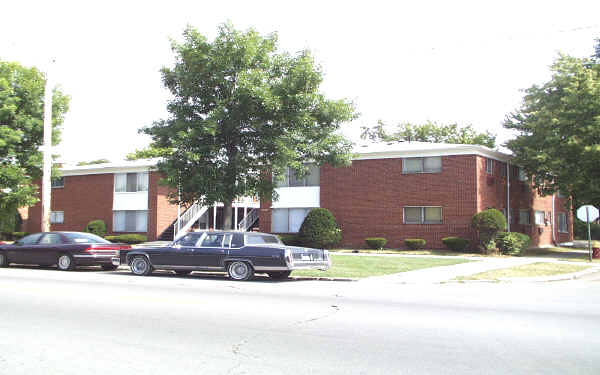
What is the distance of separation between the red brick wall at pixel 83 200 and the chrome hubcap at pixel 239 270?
85.0 feet

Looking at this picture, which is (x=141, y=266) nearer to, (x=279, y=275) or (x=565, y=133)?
(x=279, y=275)

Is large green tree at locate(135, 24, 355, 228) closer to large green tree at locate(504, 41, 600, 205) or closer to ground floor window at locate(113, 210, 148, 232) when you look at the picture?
large green tree at locate(504, 41, 600, 205)

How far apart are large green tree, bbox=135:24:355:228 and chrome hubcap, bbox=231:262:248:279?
558 centimetres

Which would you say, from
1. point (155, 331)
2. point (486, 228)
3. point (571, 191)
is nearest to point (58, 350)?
point (155, 331)

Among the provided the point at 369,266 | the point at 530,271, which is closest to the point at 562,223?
the point at 530,271

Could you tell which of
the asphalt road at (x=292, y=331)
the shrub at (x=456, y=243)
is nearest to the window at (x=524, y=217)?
the shrub at (x=456, y=243)

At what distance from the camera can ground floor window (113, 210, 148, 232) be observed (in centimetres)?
3825

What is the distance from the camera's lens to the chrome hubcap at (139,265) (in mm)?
17297

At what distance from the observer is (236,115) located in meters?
20.7

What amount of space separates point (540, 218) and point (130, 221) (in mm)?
27028

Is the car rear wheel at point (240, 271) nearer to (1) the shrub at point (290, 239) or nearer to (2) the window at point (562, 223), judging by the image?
(1) the shrub at point (290, 239)

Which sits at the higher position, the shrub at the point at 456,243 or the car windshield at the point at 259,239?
the car windshield at the point at 259,239

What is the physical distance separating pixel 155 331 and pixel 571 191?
29.6 metres

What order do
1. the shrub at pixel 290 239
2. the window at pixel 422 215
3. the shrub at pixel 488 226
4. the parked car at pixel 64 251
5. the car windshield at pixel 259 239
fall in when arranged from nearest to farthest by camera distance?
1. the car windshield at pixel 259 239
2. the parked car at pixel 64 251
3. the shrub at pixel 488 226
4. the window at pixel 422 215
5. the shrub at pixel 290 239
